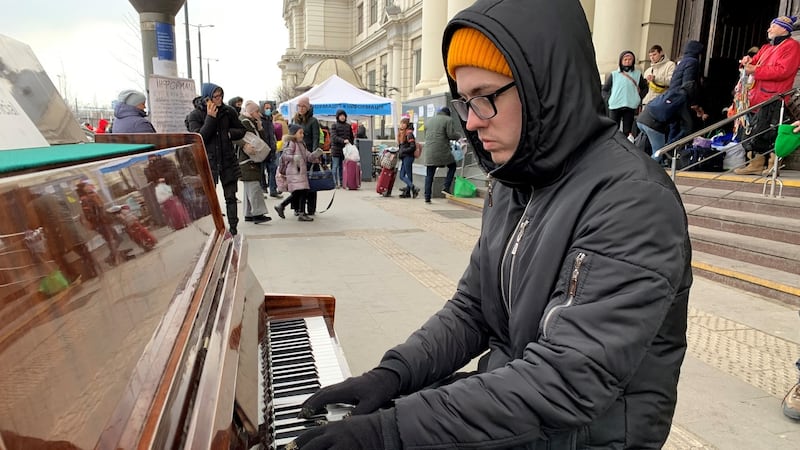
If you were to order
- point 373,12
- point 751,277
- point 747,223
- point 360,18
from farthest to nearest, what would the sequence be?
point 360,18
point 373,12
point 747,223
point 751,277

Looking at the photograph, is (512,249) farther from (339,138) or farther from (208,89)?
(339,138)

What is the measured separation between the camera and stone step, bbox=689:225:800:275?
16.9 ft

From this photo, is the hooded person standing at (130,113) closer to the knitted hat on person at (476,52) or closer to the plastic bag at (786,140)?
the knitted hat on person at (476,52)

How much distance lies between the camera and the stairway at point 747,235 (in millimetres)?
4996

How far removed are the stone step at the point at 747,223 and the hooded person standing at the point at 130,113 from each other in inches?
263

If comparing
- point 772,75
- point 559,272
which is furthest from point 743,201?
point 559,272

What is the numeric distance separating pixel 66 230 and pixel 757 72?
776 centimetres

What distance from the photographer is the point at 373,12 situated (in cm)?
4138

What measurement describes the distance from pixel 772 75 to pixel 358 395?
710 centimetres

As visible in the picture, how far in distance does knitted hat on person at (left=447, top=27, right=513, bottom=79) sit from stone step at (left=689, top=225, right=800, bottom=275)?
5101mm

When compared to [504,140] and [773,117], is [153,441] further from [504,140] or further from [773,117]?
[773,117]

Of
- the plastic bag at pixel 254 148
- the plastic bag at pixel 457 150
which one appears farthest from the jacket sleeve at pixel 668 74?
the plastic bag at pixel 254 148

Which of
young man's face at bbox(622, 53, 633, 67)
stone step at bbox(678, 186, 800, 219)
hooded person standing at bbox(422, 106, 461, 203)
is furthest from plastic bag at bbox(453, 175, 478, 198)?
stone step at bbox(678, 186, 800, 219)

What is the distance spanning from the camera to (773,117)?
6.34 m
